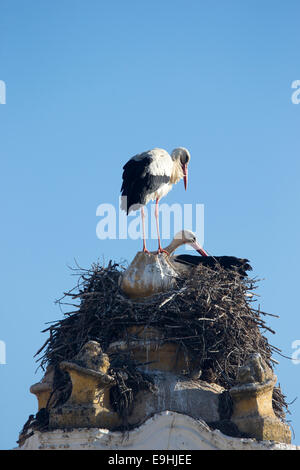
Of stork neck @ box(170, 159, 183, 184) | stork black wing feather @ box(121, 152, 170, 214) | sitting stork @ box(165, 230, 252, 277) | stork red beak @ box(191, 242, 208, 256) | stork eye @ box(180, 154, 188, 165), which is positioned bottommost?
sitting stork @ box(165, 230, 252, 277)

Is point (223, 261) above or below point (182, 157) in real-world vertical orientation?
below

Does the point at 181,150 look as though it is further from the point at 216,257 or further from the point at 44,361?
the point at 44,361

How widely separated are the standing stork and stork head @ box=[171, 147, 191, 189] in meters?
0.24

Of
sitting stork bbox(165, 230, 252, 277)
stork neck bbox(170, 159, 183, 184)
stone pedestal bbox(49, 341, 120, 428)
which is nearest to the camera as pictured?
stone pedestal bbox(49, 341, 120, 428)

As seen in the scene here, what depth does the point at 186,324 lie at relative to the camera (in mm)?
11422

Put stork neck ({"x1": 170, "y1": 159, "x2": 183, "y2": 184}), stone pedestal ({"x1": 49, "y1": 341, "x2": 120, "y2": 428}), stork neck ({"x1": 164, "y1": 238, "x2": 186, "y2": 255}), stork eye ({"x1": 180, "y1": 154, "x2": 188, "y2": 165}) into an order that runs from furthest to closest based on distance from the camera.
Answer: stork eye ({"x1": 180, "y1": 154, "x2": 188, "y2": 165}) < stork neck ({"x1": 164, "y1": 238, "x2": 186, "y2": 255}) < stork neck ({"x1": 170, "y1": 159, "x2": 183, "y2": 184}) < stone pedestal ({"x1": 49, "y1": 341, "x2": 120, "y2": 428})

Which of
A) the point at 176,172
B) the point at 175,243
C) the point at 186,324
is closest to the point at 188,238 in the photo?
the point at 175,243

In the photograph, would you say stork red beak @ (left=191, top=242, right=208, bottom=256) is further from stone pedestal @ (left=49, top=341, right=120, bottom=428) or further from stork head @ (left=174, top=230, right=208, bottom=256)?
stone pedestal @ (left=49, top=341, right=120, bottom=428)

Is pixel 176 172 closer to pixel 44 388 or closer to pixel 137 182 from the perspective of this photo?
pixel 137 182

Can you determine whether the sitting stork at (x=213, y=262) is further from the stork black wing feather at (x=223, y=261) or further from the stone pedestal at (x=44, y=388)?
the stone pedestal at (x=44, y=388)

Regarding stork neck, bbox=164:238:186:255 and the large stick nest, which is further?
stork neck, bbox=164:238:186:255

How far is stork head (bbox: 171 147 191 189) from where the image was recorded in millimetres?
14461

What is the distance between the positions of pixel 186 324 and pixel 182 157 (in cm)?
381

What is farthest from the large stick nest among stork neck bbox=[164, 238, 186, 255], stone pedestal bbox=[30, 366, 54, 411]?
stork neck bbox=[164, 238, 186, 255]
